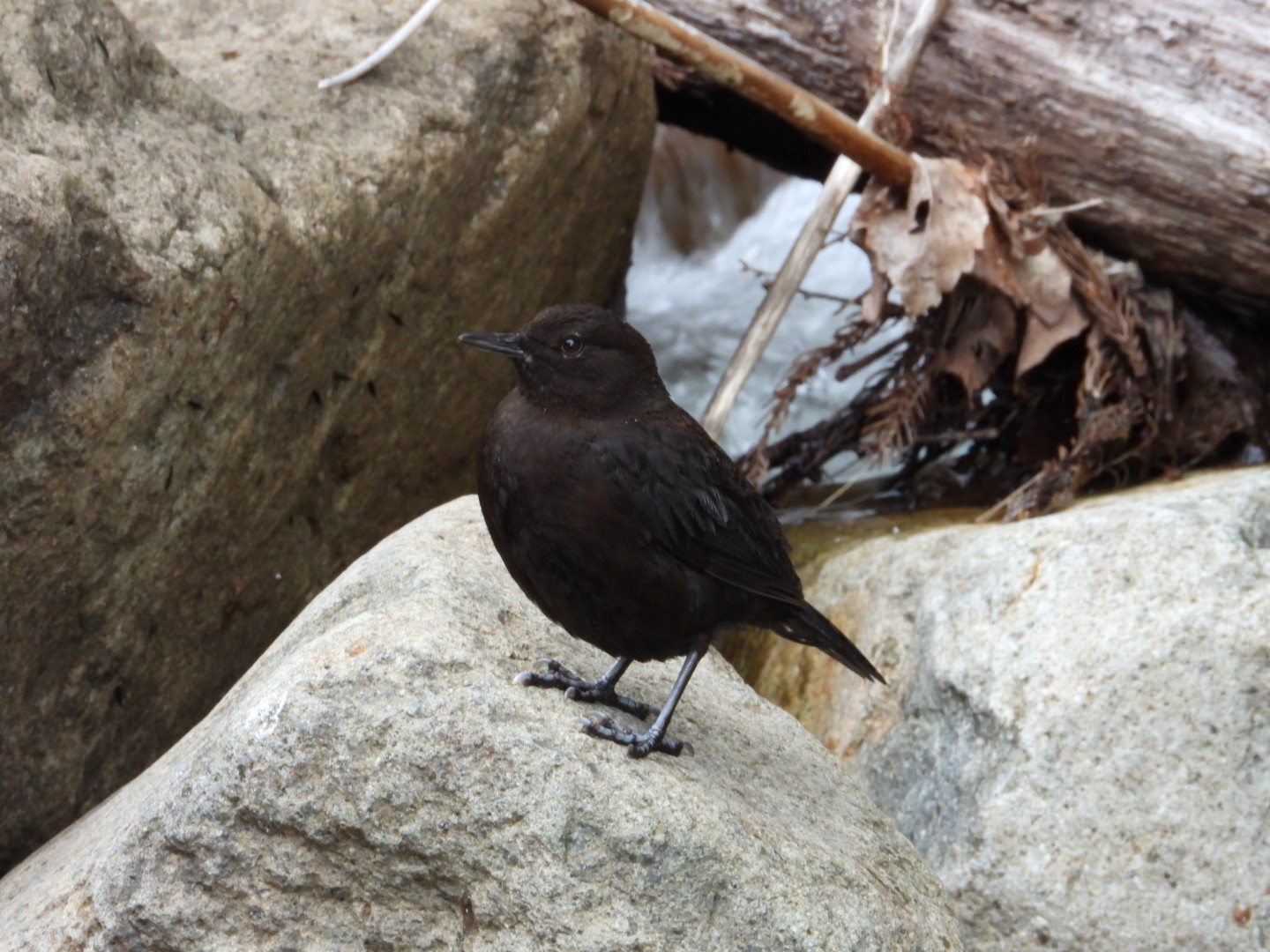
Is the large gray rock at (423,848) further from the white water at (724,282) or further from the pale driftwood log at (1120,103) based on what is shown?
the white water at (724,282)

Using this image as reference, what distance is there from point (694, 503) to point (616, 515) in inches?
9.9

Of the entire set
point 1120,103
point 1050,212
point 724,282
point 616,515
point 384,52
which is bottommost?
point 724,282

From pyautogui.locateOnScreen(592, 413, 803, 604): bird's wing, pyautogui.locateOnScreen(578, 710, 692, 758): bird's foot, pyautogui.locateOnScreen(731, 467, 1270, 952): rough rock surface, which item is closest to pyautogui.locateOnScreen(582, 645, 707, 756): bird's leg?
pyautogui.locateOnScreen(578, 710, 692, 758): bird's foot

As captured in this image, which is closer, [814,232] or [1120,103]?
[1120,103]

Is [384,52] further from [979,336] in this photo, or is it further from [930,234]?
[979,336]

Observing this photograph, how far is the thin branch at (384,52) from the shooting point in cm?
489

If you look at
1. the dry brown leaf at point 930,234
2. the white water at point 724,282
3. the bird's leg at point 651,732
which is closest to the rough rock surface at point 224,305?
the dry brown leaf at point 930,234

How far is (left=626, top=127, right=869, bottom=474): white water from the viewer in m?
8.72

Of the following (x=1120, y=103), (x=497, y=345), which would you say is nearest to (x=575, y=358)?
(x=497, y=345)

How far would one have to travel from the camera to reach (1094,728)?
4172 mm

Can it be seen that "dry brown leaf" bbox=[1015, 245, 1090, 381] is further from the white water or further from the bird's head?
the bird's head

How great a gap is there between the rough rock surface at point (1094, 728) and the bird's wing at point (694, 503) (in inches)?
38.2

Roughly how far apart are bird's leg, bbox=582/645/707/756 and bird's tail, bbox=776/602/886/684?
355mm

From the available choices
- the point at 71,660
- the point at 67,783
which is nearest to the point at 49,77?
the point at 71,660
